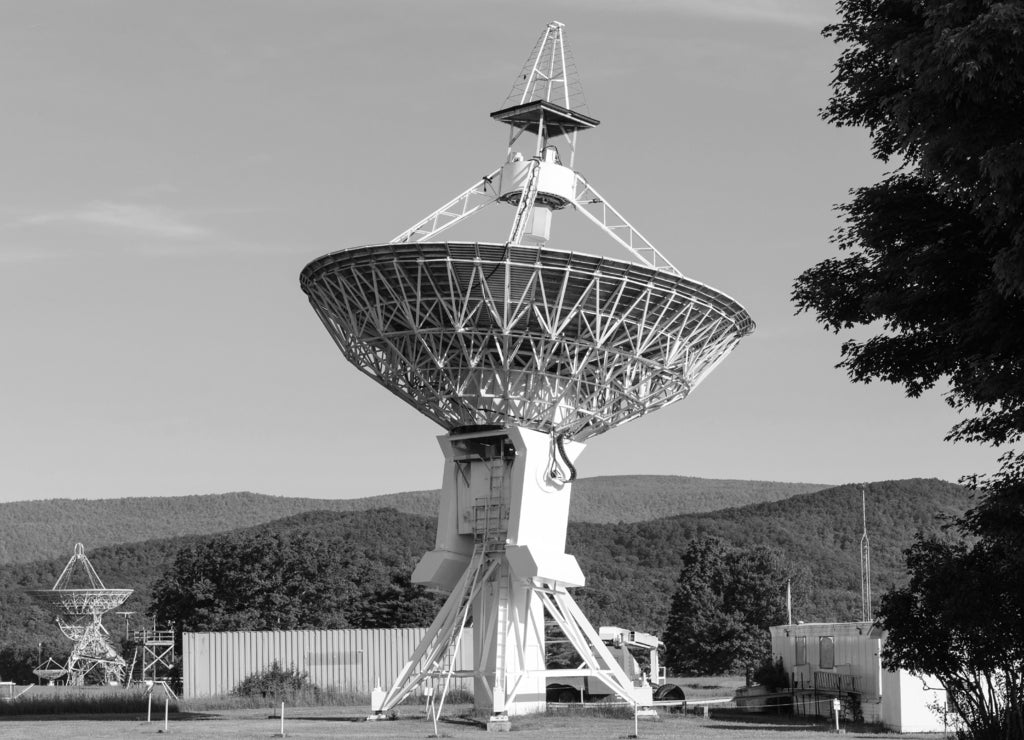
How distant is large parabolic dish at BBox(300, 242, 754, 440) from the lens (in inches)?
1508

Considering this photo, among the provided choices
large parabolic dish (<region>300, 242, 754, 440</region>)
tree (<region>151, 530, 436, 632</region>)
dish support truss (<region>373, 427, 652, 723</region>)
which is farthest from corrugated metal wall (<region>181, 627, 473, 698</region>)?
tree (<region>151, 530, 436, 632</region>)

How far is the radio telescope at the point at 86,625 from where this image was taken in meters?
95.8

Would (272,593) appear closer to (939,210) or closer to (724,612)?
(724,612)

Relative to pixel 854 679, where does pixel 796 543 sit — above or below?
above

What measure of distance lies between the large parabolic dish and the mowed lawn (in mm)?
8705

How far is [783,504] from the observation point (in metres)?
184

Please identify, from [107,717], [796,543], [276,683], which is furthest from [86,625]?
[796,543]

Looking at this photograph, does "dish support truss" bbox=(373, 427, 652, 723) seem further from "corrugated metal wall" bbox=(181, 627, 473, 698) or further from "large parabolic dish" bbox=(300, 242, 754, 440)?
"corrugated metal wall" bbox=(181, 627, 473, 698)

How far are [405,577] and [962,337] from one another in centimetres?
7423

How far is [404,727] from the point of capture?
123 feet

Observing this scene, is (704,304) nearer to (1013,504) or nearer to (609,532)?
(1013,504)

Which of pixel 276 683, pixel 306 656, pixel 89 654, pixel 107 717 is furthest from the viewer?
pixel 89 654

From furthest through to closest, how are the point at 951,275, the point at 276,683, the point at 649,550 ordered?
the point at 649,550 < the point at 276,683 < the point at 951,275

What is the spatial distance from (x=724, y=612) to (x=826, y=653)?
3756 cm
